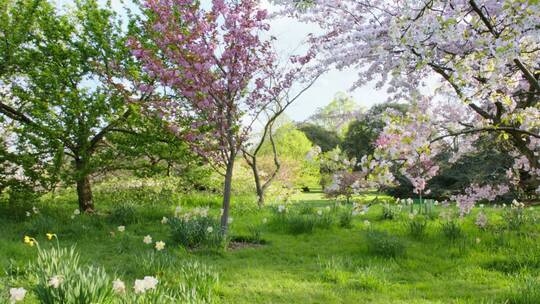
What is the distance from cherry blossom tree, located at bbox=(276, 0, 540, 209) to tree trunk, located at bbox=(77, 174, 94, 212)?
6.75m

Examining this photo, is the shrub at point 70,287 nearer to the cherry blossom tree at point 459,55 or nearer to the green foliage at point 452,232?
the cherry blossom tree at point 459,55

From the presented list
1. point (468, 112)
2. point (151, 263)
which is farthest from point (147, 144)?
point (468, 112)

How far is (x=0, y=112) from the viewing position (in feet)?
35.9

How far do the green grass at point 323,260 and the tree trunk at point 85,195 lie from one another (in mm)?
960

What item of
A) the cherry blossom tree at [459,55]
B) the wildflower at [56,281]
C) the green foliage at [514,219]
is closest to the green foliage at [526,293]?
the cherry blossom tree at [459,55]

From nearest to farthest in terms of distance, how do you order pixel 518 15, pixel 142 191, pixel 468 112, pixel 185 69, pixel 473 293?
pixel 518 15 → pixel 473 293 → pixel 185 69 → pixel 468 112 → pixel 142 191

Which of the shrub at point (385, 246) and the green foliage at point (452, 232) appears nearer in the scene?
the shrub at point (385, 246)

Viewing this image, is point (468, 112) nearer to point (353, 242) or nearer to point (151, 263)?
point (353, 242)

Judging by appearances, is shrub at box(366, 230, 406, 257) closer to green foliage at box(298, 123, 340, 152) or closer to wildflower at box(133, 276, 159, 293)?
wildflower at box(133, 276, 159, 293)

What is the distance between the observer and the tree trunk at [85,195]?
1109 cm

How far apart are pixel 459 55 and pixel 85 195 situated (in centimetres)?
944

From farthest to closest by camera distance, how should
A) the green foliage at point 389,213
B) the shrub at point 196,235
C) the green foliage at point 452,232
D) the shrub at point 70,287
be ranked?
the green foliage at point 389,213
the green foliage at point 452,232
the shrub at point 196,235
the shrub at point 70,287

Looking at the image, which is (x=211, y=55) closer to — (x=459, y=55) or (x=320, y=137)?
(x=459, y=55)

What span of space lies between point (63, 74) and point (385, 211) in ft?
27.1
